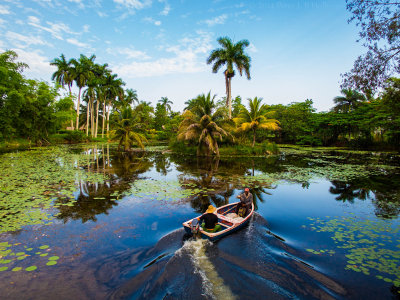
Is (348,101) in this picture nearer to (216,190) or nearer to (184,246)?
(216,190)

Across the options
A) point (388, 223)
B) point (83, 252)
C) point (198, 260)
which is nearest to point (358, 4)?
point (388, 223)

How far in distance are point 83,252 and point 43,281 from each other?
1.06 meters

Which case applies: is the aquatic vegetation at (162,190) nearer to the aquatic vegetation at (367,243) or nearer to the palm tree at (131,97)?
the aquatic vegetation at (367,243)

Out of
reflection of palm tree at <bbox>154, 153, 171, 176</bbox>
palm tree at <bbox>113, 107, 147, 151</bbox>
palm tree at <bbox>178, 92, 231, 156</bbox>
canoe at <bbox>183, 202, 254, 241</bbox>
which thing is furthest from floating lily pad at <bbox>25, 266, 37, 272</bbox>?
palm tree at <bbox>113, 107, 147, 151</bbox>

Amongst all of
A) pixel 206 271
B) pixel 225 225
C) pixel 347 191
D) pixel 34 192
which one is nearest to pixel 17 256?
pixel 206 271

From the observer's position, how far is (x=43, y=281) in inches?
153

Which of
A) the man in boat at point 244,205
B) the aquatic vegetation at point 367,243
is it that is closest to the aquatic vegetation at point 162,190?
the man in boat at point 244,205

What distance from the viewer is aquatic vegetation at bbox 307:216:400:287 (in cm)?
440

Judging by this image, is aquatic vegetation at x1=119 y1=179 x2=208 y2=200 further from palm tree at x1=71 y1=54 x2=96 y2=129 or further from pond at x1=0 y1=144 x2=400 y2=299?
palm tree at x1=71 y1=54 x2=96 y2=129

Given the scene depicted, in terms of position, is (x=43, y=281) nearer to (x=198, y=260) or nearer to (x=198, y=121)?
(x=198, y=260)

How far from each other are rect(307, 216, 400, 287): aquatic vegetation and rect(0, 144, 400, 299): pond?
0.10ft

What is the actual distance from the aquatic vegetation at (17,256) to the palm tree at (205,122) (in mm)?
16845

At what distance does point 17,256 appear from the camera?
15.3 ft

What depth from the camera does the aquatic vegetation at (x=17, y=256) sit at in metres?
4.25
